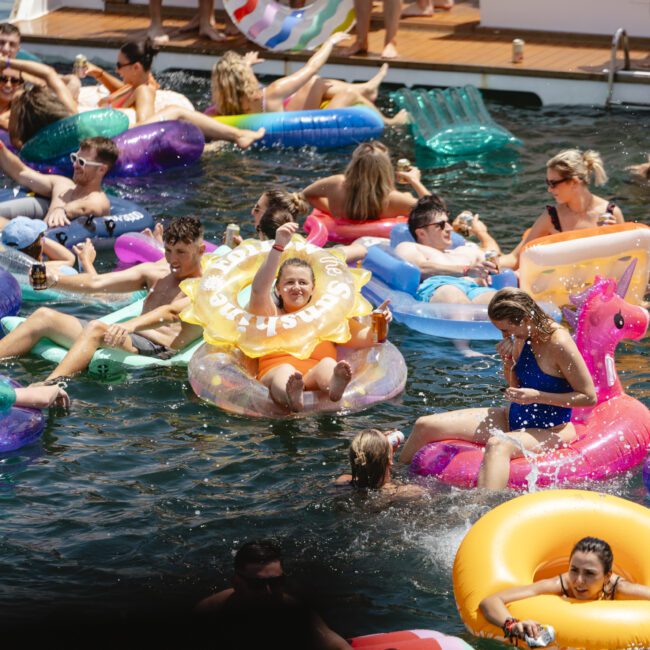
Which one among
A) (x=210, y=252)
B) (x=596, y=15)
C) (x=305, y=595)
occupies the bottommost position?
(x=305, y=595)

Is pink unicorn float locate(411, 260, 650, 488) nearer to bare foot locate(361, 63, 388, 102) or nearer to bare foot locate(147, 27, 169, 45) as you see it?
bare foot locate(361, 63, 388, 102)

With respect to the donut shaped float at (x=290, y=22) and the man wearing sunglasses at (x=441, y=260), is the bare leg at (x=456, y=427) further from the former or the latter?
the donut shaped float at (x=290, y=22)

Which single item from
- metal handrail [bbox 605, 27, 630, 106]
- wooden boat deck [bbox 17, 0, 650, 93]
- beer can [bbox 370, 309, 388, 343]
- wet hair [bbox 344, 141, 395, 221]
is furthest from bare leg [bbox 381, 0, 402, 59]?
beer can [bbox 370, 309, 388, 343]

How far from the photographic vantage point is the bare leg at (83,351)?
7570 millimetres

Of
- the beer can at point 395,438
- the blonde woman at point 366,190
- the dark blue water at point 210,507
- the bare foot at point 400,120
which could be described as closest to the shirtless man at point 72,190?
the dark blue water at point 210,507

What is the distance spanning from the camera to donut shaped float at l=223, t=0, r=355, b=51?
1401 cm

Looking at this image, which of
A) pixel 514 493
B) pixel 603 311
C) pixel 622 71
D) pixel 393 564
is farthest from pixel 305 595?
pixel 622 71

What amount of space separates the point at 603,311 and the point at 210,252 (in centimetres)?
298

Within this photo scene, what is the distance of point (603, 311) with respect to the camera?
6.79 m

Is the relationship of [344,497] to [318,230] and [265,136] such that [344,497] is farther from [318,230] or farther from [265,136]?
[265,136]

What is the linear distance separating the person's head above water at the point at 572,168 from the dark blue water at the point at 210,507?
3.82 ft

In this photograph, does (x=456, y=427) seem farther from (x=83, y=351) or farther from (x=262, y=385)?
(x=83, y=351)

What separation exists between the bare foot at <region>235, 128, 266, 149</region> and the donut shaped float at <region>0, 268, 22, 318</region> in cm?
411

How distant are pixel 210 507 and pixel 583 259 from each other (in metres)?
3.15
